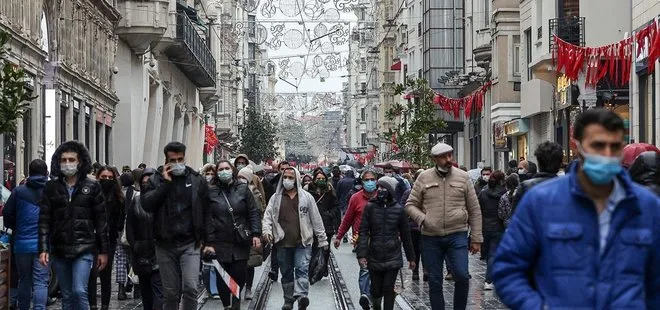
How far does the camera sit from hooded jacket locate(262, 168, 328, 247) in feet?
51.5

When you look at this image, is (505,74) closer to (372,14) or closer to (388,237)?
(388,237)

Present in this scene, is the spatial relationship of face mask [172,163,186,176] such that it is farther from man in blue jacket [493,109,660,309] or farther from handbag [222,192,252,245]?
man in blue jacket [493,109,660,309]

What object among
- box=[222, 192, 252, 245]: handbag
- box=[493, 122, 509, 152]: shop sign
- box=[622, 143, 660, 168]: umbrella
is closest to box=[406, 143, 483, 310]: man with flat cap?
box=[222, 192, 252, 245]: handbag

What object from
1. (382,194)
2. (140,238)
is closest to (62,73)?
(140,238)

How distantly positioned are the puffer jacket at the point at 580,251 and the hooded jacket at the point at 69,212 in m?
6.94

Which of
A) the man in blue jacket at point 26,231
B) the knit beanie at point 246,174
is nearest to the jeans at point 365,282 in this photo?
the knit beanie at point 246,174

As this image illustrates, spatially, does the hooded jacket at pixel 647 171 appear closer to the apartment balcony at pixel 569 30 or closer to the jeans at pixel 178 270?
the jeans at pixel 178 270

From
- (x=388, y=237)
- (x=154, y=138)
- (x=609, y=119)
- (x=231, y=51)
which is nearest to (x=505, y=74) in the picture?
(x=154, y=138)

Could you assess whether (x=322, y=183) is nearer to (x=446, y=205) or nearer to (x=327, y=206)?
(x=327, y=206)

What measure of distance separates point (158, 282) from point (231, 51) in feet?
294

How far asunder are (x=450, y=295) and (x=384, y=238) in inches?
171

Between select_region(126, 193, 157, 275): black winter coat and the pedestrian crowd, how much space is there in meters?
0.01

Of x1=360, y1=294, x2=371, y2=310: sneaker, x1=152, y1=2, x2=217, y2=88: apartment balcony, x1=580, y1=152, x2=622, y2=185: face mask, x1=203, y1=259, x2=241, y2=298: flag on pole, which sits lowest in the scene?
x1=360, y1=294, x2=371, y2=310: sneaker

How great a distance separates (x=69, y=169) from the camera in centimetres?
1190
